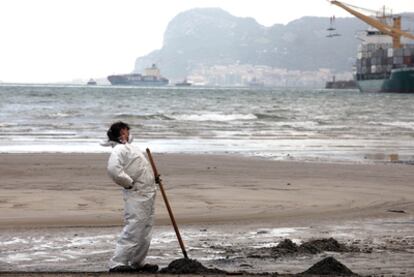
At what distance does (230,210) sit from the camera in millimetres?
9961

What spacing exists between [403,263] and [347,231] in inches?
69.7

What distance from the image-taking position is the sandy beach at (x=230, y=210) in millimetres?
7273

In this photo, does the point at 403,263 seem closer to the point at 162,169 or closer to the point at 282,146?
the point at 162,169

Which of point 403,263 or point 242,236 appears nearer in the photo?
point 403,263

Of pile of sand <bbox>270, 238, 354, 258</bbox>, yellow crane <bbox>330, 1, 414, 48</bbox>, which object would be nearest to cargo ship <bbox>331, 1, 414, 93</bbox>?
yellow crane <bbox>330, 1, 414, 48</bbox>

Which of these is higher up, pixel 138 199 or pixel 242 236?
pixel 138 199

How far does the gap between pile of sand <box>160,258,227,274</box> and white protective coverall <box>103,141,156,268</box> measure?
9.2 inches

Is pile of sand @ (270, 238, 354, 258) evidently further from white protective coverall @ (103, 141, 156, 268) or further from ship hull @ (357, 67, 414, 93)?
ship hull @ (357, 67, 414, 93)

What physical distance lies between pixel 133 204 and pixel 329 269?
1539 millimetres

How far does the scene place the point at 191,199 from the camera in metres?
10.8

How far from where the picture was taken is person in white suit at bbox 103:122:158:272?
636 centimetres

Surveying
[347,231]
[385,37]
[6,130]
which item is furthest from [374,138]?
[385,37]

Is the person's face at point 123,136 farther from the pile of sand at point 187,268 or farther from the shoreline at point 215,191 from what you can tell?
the shoreline at point 215,191

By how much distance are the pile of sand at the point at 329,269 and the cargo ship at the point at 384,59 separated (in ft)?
322
